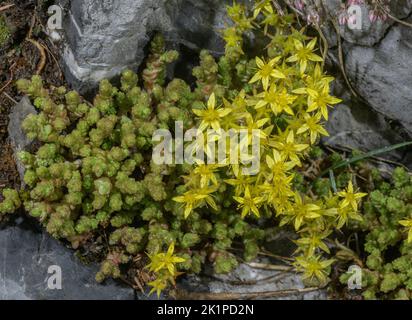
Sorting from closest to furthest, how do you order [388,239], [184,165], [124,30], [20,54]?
[184,165] → [124,30] → [388,239] → [20,54]

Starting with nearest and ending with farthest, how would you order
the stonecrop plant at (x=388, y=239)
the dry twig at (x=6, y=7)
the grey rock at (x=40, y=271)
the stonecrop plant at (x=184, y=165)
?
the stonecrop plant at (x=184, y=165), the grey rock at (x=40, y=271), the stonecrop plant at (x=388, y=239), the dry twig at (x=6, y=7)

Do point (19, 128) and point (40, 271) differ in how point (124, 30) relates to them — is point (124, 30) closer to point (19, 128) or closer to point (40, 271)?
point (19, 128)

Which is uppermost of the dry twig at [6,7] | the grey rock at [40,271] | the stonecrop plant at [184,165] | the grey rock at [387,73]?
the dry twig at [6,7]

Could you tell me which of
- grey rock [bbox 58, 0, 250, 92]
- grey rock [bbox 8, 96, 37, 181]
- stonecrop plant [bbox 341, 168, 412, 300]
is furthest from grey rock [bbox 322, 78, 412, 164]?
grey rock [bbox 8, 96, 37, 181]

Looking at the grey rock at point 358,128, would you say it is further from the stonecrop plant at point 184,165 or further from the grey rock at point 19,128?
the grey rock at point 19,128

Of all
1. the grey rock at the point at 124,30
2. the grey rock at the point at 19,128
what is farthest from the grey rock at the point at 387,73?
the grey rock at the point at 19,128

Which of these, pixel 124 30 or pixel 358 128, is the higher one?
pixel 124 30

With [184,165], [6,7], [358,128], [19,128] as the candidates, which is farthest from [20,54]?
[358,128]
